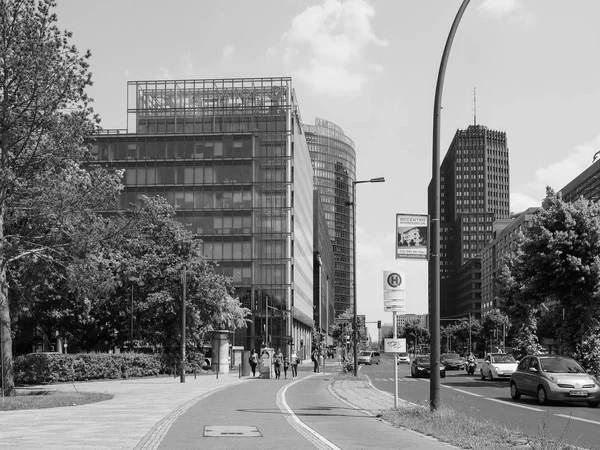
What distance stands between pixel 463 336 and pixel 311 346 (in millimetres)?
42768

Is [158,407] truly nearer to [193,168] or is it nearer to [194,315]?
[194,315]

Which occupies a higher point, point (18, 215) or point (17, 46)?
point (17, 46)

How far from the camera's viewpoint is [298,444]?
40.5ft

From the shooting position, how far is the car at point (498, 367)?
40.7m

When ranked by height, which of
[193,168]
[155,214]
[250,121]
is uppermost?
[250,121]

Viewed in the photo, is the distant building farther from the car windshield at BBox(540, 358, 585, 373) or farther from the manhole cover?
the manhole cover

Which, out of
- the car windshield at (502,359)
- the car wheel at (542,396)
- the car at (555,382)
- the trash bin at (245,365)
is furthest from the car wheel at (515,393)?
the trash bin at (245,365)

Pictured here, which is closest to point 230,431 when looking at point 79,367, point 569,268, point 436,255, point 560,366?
point 436,255

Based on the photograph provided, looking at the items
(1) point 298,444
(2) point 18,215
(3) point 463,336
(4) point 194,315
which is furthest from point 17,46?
(3) point 463,336

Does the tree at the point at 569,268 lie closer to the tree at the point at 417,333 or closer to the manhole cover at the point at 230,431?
the manhole cover at the point at 230,431

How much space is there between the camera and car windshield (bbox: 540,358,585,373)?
24.0 metres

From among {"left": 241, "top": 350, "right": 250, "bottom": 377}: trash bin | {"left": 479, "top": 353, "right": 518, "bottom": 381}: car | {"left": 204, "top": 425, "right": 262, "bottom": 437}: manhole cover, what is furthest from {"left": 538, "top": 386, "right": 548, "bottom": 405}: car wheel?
{"left": 241, "top": 350, "right": 250, "bottom": 377}: trash bin

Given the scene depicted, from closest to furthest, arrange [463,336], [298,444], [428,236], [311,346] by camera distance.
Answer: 1. [298,444]
2. [428,236]
3. [311,346]
4. [463,336]

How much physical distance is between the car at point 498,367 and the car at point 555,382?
15.6 m
